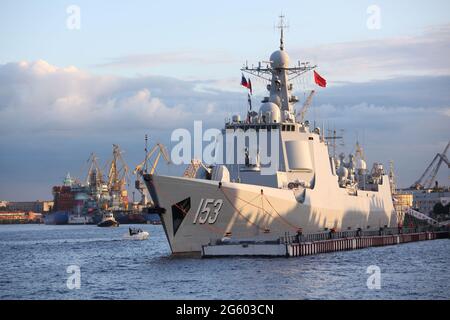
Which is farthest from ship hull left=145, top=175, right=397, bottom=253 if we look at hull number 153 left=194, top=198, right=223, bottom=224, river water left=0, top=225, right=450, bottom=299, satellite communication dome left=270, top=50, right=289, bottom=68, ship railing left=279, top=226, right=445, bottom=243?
satellite communication dome left=270, top=50, right=289, bottom=68

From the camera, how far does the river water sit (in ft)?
133

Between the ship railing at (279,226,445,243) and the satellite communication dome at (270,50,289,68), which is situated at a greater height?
the satellite communication dome at (270,50,289,68)

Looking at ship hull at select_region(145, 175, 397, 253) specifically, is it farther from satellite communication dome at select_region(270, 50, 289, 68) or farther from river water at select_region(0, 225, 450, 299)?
satellite communication dome at select_region(270, 50, 289, 68)

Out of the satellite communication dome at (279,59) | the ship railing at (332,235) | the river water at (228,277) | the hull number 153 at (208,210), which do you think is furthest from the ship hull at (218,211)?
the satellite communication dome at (279,59)

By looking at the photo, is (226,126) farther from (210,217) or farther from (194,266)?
(194,266)

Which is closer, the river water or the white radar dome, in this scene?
the river water

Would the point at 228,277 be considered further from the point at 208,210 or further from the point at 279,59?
the point at 279,59

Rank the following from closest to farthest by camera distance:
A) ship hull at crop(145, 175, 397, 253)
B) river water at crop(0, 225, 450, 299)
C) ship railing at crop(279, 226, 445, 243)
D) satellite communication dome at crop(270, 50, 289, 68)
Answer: river water at crop(0, 225, 450, 299), ship hull at crop(145, 175, 397, 253), ship railing at crop(279, 226, 445, 243), satellite communication dome at crop(270, 50, 289, 68)

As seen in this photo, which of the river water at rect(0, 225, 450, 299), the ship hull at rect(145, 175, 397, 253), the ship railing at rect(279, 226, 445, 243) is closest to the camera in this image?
the river water at rect(0, 225, 450, 299)

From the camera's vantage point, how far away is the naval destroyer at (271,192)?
54.1 metres

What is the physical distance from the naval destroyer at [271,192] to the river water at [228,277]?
9.42 feet

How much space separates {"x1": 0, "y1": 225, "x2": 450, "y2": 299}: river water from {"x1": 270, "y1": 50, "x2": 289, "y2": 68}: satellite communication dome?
17212 mm

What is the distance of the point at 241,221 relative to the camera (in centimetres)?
5575
